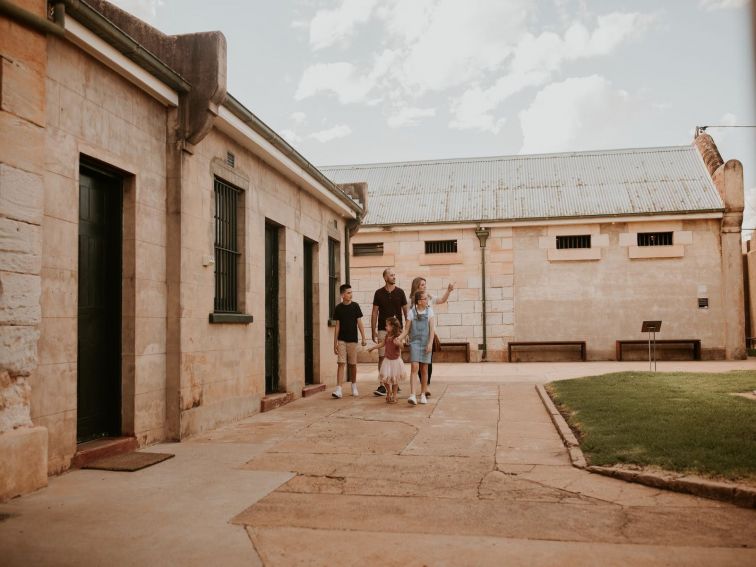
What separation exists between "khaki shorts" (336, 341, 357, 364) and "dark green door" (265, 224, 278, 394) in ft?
3.64

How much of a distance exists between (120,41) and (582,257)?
653 inches

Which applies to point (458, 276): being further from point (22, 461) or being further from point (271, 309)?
point (22, 461)

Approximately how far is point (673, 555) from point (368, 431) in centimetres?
449

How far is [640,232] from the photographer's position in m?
20.3

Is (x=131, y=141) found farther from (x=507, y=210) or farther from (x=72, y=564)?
(x=507, y=210)

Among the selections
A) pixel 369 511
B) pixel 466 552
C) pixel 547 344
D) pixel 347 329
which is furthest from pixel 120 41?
pixel 547 344

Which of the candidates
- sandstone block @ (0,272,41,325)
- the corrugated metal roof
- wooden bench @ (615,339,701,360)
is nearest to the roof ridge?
the corrugated metal roof

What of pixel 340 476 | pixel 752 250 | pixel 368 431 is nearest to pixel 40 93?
pixel 340 476

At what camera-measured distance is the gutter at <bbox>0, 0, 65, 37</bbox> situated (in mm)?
4883

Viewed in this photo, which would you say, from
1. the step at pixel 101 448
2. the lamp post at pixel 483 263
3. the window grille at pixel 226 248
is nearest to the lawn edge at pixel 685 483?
the step at pixel 101 448

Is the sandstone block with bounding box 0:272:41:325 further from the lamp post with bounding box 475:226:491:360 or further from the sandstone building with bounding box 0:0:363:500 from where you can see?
the lamp post with bounding box 475:226:491:360

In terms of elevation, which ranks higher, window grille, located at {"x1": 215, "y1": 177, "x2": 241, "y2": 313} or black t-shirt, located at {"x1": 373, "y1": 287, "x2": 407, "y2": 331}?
window grille, located at {"x1": 215, "y1": 177, "x2": 241, "y2": 313}

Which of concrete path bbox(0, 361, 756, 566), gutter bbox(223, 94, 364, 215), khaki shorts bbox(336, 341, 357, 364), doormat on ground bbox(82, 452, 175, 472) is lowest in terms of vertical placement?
concrete path bbox(0, 361, 756, 566)

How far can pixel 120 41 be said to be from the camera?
20.6ft
